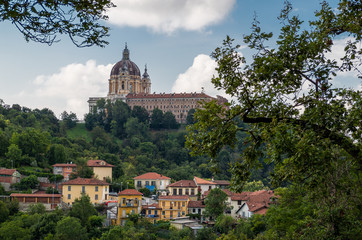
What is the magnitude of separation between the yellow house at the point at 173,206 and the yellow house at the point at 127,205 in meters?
3.10

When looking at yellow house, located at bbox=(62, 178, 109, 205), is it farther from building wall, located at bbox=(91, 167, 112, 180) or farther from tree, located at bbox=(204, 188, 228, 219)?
tree, located at bbox=(204, 188, 228, 219)

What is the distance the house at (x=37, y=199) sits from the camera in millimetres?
48741

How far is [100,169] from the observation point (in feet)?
206

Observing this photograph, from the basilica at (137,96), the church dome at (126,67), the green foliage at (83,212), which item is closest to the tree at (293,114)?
the green foliage at (83,212)

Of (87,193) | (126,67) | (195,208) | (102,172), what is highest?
(126,67)

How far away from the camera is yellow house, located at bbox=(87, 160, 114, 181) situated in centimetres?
6247

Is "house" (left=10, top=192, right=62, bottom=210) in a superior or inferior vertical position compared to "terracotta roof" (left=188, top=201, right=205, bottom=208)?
superior

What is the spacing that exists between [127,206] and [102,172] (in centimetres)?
1497

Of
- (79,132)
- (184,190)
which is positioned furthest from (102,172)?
(79,132)

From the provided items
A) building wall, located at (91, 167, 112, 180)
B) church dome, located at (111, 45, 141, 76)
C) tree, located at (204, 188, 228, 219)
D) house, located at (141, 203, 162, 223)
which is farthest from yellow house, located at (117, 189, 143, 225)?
church dome, located at (111, 45, 141, 76)

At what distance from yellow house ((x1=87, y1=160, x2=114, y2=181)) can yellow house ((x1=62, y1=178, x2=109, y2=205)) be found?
7161mm

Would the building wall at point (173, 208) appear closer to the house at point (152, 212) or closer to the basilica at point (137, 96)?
the house at point (152, 212)

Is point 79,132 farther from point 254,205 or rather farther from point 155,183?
point 254,205

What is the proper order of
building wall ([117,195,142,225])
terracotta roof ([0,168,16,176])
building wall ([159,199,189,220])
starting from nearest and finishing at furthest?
1. building wall ([117,195,142,225])
2. building wall ([159,199,189,220])
3. terracotta roof ([0,168,16,176])
